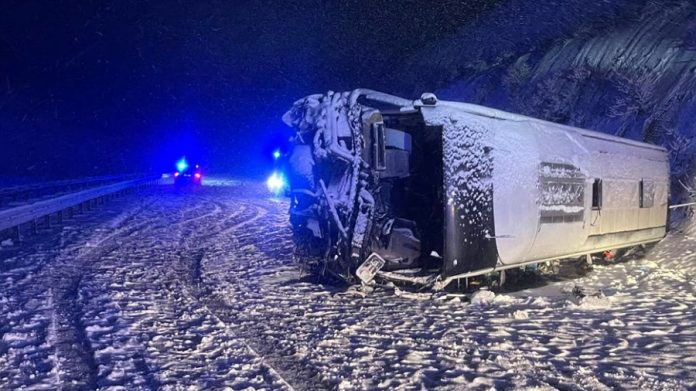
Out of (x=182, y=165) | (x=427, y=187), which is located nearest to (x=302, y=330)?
(x=427, y=187)

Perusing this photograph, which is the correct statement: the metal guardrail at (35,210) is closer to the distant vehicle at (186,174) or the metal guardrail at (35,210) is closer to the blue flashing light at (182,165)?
the distant vehicle at (186,174)

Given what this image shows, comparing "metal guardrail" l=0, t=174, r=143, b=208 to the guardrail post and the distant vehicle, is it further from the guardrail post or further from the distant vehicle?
the distant vehicle

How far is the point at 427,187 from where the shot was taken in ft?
27.5

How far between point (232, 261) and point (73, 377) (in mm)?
5859

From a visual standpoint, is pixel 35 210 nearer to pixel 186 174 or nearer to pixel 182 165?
pixel 186 174

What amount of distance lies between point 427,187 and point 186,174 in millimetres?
37235

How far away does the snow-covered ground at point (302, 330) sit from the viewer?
4.79 meters

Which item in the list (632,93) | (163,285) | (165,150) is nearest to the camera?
(163,285)

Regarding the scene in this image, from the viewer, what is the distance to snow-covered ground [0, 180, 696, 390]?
15.7ft

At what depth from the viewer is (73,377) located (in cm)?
468

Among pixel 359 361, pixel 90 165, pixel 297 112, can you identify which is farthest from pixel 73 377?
pixel 90 165

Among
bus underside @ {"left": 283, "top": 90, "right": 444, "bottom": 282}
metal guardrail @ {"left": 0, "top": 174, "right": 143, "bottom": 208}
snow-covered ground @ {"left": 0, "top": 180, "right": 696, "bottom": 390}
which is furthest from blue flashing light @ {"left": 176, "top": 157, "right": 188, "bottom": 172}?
bus underside @ {"left": 283, "top": 90, "right": 444, "bottom": 282}

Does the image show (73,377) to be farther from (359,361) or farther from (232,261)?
(232,261)

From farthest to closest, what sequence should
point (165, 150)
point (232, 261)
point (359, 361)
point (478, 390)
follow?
point (165, 150), point (232, 261), point (359, 361), point (478, 390)
